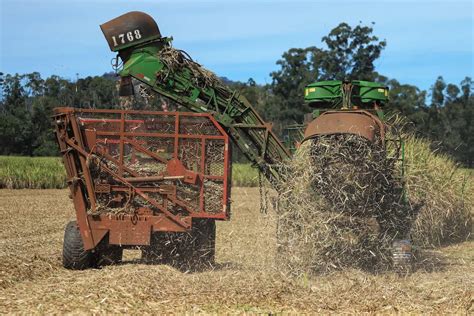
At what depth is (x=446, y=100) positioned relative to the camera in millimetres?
69312

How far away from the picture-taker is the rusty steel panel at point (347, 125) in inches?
343

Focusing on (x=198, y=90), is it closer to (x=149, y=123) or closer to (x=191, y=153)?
(x=149, y=123)

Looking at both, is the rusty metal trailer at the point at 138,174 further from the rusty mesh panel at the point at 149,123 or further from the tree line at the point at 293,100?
the tree line at the point at 293,100

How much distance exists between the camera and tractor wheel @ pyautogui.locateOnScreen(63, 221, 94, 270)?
30.8 feet

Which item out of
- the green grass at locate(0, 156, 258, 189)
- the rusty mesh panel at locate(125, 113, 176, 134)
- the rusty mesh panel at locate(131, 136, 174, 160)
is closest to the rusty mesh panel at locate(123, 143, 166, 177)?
the rusty mesh panel at locate(131, 136, 174, 160)

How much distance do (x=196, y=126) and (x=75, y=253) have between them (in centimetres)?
235

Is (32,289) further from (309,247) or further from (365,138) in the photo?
(365,138)

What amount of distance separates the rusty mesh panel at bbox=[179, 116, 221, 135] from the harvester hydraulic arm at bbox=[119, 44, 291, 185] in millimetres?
533

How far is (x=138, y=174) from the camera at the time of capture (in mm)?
9289

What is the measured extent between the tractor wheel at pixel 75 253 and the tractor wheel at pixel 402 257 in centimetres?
406

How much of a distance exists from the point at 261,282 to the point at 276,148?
2804 mm

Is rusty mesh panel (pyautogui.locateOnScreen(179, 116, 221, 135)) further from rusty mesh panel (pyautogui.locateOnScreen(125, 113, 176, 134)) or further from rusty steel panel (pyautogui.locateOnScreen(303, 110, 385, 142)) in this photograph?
rusty steel panel (pyautogui.locateOnScreen(303, 110, 385, 142))

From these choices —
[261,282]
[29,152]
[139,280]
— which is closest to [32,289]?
[139,280]

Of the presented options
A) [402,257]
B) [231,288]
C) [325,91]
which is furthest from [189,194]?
[402,257]
